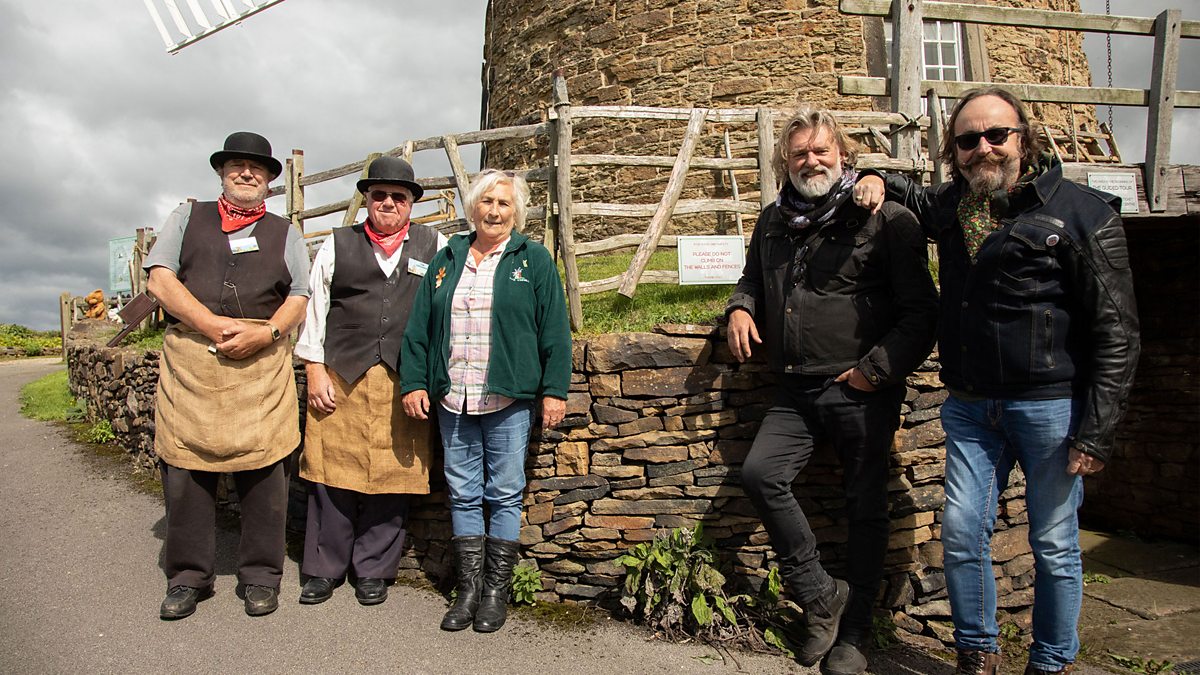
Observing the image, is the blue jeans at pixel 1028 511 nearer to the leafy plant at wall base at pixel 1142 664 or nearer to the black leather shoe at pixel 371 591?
the leafy plant at wall base at pixel 1142 664

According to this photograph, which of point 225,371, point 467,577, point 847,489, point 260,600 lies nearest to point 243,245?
point 225,371

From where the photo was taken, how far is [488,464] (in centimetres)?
360

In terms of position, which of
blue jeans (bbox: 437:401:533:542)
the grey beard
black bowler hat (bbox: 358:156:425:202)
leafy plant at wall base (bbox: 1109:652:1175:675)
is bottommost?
leafy plant at wall base (bbox: 1109:652:1175:675)

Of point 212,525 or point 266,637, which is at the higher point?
point 212,525

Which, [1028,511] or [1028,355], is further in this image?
[1028,511]

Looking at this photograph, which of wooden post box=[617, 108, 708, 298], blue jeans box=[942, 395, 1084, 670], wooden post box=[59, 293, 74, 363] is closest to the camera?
blue jeans box=[942, 395, 1084, 670]

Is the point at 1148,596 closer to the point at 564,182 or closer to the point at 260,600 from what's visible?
the point at 564,182

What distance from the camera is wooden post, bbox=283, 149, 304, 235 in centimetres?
796

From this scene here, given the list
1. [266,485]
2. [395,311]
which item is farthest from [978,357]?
[266,485]

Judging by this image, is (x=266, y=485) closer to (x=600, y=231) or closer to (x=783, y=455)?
(x=783, y=455)

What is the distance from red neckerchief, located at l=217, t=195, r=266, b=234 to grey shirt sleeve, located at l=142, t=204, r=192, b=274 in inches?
6.5

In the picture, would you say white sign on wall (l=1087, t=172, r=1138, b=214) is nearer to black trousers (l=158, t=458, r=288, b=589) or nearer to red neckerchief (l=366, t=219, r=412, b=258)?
red neckerchief (l=366, t=219, r=412, b=258)

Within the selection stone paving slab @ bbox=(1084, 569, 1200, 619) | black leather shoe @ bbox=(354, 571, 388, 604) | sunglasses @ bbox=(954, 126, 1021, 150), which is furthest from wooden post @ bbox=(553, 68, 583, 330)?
stone paving slab @ bbox=(1084, 569, 1200, 619)

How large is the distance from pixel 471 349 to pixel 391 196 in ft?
3.19
